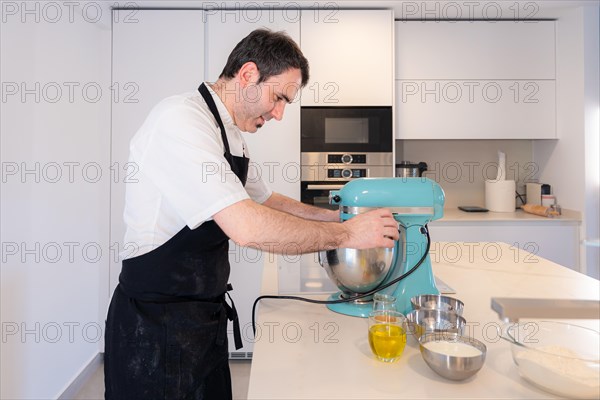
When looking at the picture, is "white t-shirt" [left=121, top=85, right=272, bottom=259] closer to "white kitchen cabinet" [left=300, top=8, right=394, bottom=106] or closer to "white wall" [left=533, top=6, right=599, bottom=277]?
"white kitchen cabinet" [left=300, top=8, right=394, bottom=106]

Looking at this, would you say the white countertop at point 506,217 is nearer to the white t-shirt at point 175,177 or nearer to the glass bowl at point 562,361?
the glass bowl at point 562,361

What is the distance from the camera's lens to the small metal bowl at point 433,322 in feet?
2.97

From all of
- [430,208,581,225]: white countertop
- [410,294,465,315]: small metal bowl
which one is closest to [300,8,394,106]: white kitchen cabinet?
[430,208,581,225]: white countertop

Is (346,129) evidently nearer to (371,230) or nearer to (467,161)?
(467,161)

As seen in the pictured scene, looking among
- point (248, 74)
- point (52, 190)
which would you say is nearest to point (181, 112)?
point (248, 74)

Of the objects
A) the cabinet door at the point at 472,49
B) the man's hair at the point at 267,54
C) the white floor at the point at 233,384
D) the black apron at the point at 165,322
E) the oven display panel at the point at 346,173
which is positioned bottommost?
the white floor at the point at 233,384

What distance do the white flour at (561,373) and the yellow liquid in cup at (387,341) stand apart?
0.66 ft

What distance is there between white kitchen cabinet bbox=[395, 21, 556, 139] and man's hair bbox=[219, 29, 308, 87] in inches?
71.1

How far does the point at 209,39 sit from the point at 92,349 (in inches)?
81.5

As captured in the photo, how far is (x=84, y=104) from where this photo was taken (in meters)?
2.54

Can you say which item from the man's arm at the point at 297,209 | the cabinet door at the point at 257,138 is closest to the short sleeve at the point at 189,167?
the man's arm at the point at 297,209

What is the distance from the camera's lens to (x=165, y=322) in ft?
3.68

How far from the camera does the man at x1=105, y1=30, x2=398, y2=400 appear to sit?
994 millimetres

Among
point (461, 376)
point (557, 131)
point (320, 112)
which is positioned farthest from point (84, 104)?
point (557, 131)
